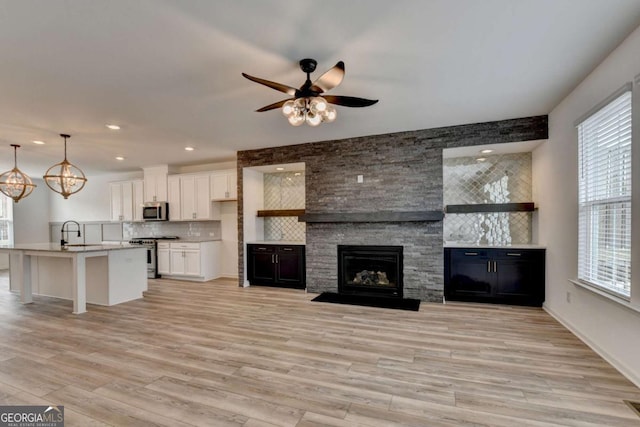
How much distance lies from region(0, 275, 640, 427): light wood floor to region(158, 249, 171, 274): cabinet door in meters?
2.48

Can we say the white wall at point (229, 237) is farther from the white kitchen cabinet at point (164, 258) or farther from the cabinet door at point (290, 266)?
the cabinet door at point (290, 266)

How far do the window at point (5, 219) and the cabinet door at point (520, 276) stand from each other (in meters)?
11.8

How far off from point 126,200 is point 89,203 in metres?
2.34

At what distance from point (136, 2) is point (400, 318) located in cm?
391

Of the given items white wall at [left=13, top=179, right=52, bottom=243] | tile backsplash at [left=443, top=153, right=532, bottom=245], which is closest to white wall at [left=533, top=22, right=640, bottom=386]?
tile backsplash at [left=443, top=153, right=532, bottom=245]

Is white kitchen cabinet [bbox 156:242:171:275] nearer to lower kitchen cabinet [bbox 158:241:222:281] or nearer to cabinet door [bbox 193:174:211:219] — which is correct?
lower kitchen cabinet [bbox 158:241:222:281]

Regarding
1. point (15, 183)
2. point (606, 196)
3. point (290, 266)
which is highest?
point (15, 183)

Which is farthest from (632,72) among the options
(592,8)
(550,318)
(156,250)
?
(156,250)

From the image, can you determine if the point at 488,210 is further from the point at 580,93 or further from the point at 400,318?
the point at 400,318

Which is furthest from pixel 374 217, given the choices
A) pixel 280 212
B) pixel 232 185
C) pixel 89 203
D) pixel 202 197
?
pixel 89 203

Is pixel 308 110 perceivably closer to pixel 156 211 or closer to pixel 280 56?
pixel 280 56

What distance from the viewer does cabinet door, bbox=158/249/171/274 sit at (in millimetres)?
6453

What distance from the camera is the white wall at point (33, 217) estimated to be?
8.23 m
